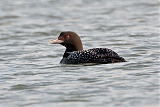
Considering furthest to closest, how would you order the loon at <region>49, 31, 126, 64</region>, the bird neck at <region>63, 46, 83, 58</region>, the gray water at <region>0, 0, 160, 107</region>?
the bird neck at <region>63, 46, 83, 58</region> < the loon at <region>49, 31, 126, 64</region> < the gray water at <region>0, 0, 160, 107</region>

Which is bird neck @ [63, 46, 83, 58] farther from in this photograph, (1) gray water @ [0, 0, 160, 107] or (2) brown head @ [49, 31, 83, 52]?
(1) gray water @ [0, 0, 160, 107]

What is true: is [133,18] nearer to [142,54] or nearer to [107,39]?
[107,39]

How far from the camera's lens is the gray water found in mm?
10438

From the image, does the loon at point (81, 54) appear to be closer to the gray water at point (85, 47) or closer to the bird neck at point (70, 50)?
the bird neck at point (70, 50)

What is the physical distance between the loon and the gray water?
0.52 feet

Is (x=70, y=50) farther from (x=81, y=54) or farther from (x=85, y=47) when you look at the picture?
(x=85, y=47)

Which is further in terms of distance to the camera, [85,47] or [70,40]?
[85,47]

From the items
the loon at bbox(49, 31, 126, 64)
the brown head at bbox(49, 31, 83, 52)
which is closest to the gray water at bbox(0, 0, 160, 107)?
the loon at bbox(49, 31, 126, 64)

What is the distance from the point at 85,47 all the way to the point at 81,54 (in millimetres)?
3427

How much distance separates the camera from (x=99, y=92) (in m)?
10.6

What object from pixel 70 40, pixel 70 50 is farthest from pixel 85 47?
pixel 70 40

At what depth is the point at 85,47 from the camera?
16922 mm

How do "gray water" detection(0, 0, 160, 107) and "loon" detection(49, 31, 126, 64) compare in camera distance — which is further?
"loon" detection(49, 31, 126, 64)

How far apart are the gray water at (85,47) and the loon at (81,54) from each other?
0.16 meters
